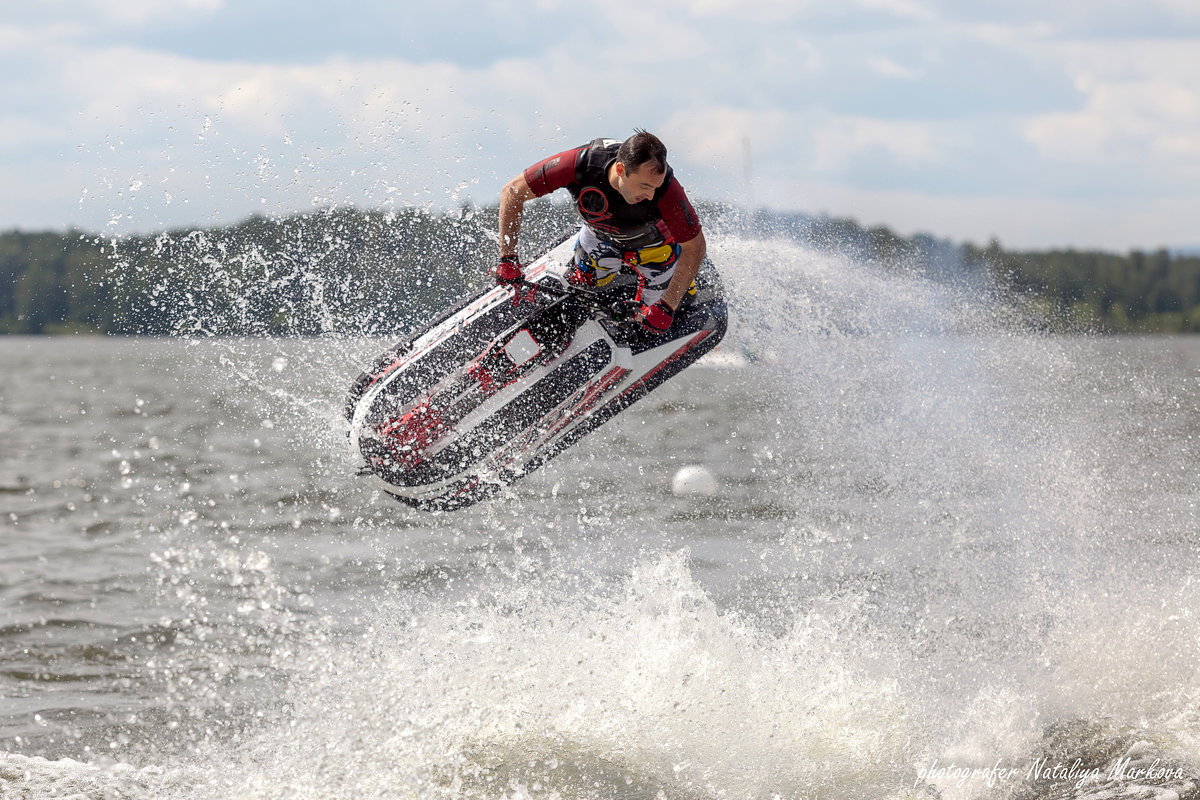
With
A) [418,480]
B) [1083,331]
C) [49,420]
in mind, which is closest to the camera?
[418,480]

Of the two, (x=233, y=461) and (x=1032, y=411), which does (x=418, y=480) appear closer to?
(x=233, y=461)

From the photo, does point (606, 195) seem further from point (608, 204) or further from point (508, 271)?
point (508, 271)

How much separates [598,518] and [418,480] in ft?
20.8

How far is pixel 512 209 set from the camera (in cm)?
700

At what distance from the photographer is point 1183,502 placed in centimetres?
1345

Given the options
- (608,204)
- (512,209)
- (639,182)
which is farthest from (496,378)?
(639,182)

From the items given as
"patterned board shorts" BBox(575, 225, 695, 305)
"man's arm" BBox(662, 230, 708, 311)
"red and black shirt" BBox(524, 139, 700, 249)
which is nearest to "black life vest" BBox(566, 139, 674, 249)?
"red and black shirt" BBox(524, 139, 700, 249)

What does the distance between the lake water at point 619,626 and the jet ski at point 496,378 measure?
0.63 meters

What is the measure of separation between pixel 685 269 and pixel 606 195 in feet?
2.23

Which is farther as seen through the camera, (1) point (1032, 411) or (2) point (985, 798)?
(1) point (1032, 411)

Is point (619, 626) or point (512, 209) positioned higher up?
point (512, 209)

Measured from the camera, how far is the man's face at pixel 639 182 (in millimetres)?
6336

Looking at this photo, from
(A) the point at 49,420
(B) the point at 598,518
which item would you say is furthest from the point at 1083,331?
(B) the point at 598,518

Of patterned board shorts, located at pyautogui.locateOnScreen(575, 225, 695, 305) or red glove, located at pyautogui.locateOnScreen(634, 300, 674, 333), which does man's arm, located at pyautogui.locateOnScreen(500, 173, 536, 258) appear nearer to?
patterned board shorts, located at pyautogui.locateOnScreen(575, 225, 695, 305)
